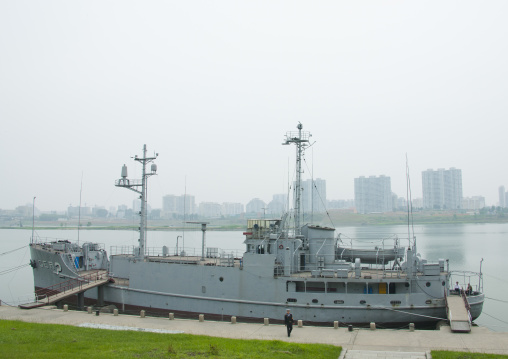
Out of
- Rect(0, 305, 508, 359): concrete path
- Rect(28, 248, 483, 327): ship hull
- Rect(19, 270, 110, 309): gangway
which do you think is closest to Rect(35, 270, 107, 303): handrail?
Rect(19, 270, 110, 309): gangway

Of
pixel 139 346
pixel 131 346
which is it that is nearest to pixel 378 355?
pixel 139 346

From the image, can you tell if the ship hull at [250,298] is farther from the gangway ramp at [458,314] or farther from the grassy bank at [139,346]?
the grassy bank at [139,346]

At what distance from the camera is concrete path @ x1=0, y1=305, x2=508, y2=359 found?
1297cm

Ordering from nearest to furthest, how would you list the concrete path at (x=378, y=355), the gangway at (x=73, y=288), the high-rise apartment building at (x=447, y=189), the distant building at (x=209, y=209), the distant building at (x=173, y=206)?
the concrete path at (x=378, y=355)
the gangway at (x=73, y=288)
the distant building at (x=173, y=206)
the distant building at (x=209, y=209)
the high-rise apartment building at (x=447, y=189)

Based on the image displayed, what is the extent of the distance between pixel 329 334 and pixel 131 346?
6711 mm

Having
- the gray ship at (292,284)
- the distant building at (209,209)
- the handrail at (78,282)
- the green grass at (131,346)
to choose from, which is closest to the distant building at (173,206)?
the distant building at (209,209)

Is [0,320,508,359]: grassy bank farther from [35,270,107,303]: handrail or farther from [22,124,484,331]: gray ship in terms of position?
[35,270,107,303]: handrail

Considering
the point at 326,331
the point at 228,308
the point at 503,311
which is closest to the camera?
the point at 326,331

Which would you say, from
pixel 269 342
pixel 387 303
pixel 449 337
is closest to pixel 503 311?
pixel 387 303

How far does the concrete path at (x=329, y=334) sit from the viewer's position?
13.0 metres

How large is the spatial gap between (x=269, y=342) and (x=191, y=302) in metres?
9.94

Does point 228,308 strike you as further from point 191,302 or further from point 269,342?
point 269,342

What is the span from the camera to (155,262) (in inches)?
922

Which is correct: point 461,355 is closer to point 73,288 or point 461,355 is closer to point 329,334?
point 329,334
